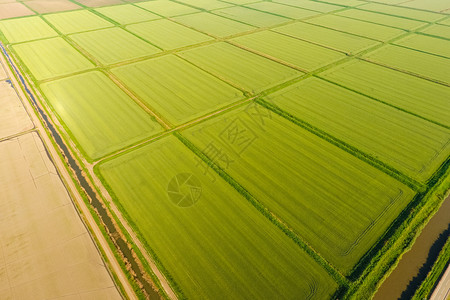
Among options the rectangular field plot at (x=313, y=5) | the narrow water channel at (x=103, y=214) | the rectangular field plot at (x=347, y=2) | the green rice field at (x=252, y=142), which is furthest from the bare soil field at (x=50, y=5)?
the rectangular field plot at (x=347, y=2)

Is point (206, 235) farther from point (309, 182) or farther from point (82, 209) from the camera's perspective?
point (309, 182)

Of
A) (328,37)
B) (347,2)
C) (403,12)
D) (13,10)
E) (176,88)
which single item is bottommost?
(13,10)

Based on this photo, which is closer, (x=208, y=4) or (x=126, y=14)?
(x=126, y=14)

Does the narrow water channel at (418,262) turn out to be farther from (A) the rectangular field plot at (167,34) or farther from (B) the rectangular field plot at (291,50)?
(A) the rectangular field plot at (167,34)

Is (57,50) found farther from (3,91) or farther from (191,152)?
(191,152)

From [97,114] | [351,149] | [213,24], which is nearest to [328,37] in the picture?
[213,24]

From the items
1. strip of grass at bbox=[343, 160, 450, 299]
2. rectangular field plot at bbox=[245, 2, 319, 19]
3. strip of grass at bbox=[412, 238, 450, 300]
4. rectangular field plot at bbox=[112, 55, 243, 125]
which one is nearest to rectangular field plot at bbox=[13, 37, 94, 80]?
rectangular field plot at bbox=[112, 55, 243, 125]

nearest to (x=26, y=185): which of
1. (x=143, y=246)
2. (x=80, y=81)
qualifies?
(x=143, y=246)
